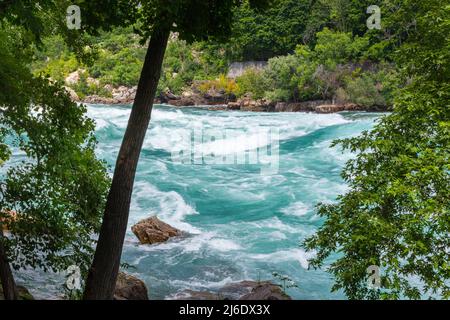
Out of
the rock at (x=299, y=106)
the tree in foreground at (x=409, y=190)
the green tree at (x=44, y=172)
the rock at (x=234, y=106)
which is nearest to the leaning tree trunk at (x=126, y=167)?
the green tree at (x=44, y=172)

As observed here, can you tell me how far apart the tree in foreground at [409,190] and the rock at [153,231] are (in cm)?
716

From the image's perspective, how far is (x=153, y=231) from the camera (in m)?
12.4

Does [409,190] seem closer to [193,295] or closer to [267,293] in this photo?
[267,293]

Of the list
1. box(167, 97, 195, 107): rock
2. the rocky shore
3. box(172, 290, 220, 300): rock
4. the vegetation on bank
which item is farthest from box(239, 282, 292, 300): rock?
box(167, 97, 195, 107): rock

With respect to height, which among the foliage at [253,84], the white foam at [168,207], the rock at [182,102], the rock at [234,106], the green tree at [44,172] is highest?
the foliage at [253,84]

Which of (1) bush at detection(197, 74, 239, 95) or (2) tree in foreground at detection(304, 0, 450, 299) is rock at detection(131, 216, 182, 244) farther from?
(1) bush at detection(197, 74, 239, 95)

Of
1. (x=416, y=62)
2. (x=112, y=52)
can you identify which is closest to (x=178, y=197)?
(x=416, y=62)

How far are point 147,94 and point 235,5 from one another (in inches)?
53.5

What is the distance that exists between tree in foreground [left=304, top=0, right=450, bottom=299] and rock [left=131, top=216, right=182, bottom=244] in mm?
7164

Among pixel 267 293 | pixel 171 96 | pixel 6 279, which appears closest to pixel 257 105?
pixel 171 96

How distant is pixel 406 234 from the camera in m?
4.41

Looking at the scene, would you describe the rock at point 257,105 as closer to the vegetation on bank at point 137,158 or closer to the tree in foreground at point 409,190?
the vegetation on bank at point 137,158

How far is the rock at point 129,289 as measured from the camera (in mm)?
7855
